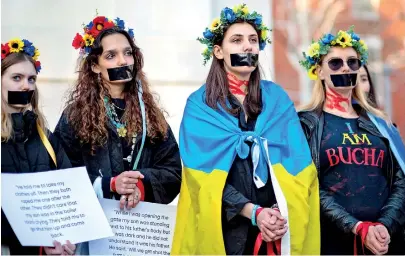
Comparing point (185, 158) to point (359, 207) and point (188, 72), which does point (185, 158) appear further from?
point (188, 72)

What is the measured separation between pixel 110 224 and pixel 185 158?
23.4 inches

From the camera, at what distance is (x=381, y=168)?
240 inches

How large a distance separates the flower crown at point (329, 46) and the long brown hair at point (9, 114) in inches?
69.1

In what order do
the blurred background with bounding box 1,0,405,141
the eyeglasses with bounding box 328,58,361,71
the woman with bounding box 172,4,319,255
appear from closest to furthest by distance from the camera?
the woman with bounding box 172,4,319,255
the eyeglasses with bounding box 328,58,361,71
the blurred background with bounding box 1,0,405,141

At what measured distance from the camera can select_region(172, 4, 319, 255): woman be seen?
561cm

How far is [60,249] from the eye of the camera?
5.51 m

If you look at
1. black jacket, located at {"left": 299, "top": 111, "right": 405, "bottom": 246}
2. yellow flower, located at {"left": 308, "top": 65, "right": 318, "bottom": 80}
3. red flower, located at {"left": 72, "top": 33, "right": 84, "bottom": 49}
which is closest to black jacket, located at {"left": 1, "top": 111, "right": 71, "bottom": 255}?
red flower, located at {"left": 72, "top": 33, "right": 84, "bottom": 49}

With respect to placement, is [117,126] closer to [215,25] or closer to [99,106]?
[99,106]

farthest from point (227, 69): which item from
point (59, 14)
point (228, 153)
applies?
point (59, 14)

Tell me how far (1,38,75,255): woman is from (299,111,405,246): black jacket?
1474mm

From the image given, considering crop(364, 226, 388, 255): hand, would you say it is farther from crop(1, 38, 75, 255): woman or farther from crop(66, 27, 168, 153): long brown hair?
crop(1, 38, 75, 255): woman

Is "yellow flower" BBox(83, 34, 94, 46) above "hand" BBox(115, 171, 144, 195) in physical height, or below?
above

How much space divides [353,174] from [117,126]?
1.43 meters

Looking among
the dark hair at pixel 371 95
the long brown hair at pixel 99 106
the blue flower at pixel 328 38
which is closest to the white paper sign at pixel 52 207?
the long brown hair at pixel 99 106
